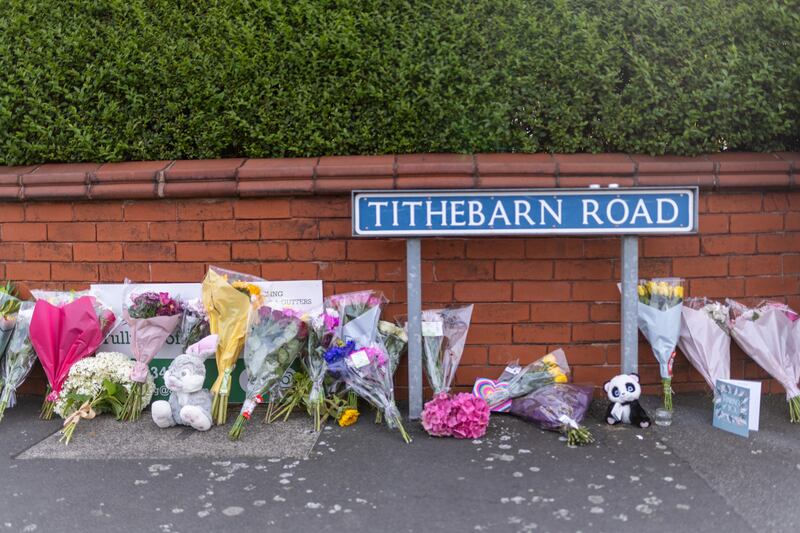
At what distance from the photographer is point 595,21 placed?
4.63 meters

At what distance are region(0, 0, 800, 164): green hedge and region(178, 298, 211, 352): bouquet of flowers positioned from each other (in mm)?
991

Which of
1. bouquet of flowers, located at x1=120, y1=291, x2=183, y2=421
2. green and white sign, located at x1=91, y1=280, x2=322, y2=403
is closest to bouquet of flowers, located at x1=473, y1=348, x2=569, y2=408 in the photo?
green and white sign, located at x1=91, y1=280, x2=322, y2=403

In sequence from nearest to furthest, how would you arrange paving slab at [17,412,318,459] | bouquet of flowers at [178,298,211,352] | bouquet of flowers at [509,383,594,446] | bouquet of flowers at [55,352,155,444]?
1. paving slab at [17,412,318,459]
2. bouquet of flowers at [509,383,594,446]
3. bouquet of flowers at [55,352,155,444]
4. bouquet of flowers at [178,298,211,352]

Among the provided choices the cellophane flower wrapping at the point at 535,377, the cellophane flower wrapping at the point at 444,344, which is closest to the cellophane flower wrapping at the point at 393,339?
the cellophane flower wrapping at the point at 444,344

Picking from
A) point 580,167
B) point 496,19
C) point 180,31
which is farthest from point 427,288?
point 180,31

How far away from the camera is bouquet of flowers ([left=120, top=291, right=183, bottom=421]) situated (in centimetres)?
453

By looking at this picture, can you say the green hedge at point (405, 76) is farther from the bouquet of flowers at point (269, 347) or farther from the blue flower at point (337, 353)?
the blue flower at point (337, 353)

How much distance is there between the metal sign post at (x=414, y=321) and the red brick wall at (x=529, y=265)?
351mm

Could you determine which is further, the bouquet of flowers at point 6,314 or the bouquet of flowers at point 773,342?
the bouquet of flowers at point 6,314

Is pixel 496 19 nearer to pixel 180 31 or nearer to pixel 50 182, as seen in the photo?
pixel 180 31

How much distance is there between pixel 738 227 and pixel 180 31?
3671 mm

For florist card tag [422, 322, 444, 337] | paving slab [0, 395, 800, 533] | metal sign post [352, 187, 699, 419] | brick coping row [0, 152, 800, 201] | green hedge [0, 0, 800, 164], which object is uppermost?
green hedge [0, 0, 800, 164]

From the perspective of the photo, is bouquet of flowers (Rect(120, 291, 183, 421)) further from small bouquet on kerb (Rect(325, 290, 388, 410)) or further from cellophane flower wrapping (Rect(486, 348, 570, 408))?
cellophane flower wrapping (Rect(486, 348, 570, 408))

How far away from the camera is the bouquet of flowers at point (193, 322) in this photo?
4.62 metres
